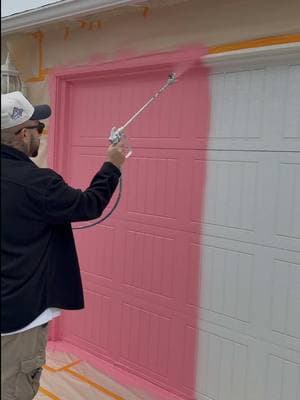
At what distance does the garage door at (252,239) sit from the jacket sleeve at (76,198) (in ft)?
3.33

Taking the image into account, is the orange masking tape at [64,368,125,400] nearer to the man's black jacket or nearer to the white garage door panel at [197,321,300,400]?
the white garage door panel at [197,321,300,400]

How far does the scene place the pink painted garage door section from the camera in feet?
9.56

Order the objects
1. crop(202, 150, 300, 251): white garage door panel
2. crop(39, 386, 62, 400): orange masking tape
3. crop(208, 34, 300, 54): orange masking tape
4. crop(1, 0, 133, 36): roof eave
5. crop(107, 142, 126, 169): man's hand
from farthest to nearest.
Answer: crop(39, 386, 62, 400): orange masking tape < crop(1, 0, 133, 36): roof eave < crop(202, 150, 300, 251): white garage door panel < crop(208, 34, 300, 54): orange masking tape < crop(107, 142, 126, 169): man's hand

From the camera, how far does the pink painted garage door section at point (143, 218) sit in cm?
291

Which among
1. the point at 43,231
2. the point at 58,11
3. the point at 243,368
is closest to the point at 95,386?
the point at 243,368

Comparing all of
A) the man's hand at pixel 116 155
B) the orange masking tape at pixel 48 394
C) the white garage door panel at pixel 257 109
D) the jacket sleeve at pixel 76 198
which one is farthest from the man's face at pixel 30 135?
the orange masking tape at pixel 48 394

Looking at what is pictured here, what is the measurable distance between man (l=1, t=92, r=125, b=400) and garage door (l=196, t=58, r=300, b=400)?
3.08 feet

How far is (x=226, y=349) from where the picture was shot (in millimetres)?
2736

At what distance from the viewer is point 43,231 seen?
172cm

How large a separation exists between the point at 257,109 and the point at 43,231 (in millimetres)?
1393

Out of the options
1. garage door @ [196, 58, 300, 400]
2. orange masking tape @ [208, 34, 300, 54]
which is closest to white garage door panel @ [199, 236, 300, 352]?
garage door @ [196, 58, 300, 400]

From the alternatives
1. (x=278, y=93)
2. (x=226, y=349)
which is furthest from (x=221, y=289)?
(x=278, y=93)

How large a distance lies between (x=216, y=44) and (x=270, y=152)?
26.6 inches

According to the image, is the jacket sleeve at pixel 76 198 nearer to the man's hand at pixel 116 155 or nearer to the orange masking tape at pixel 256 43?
the man's hand at pixel 116 155
